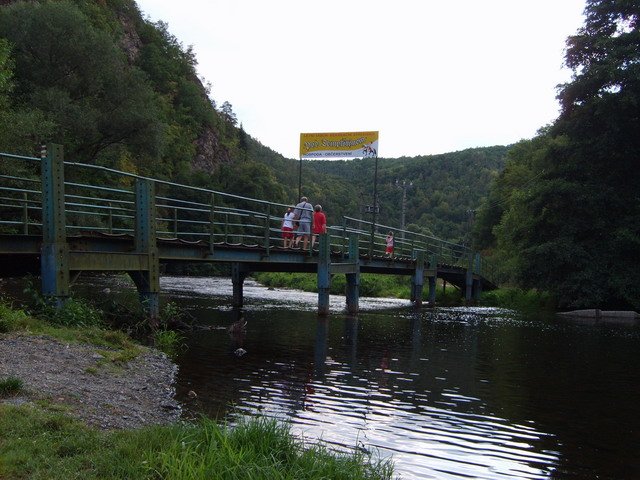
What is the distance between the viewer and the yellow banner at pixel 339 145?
27594mm

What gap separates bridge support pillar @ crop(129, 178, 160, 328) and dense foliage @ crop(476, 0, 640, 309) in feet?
69.1

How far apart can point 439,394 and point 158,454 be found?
5.38m

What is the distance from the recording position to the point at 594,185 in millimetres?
29797

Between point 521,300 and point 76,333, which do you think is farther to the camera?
point 521,300

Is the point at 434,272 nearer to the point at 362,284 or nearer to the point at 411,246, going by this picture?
the point at 411,246

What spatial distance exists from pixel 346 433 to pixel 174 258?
870 centimetres

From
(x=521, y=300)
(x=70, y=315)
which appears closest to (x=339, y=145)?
(x=521, y=300)

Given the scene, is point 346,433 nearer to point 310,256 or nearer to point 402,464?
point 402,464

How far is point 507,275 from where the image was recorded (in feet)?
148

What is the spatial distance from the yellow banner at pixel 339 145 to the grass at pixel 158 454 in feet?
75.3

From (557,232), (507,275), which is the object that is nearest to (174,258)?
(557,232)

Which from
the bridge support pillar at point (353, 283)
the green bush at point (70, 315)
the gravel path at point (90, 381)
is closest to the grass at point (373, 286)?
the bridge support pillar at point (353, 283)

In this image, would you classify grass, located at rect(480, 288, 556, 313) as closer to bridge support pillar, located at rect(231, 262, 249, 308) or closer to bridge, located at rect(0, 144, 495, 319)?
bridge, located at rect(0, 144, 495, 319)

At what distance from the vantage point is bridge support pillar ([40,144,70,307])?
35.3 ft
